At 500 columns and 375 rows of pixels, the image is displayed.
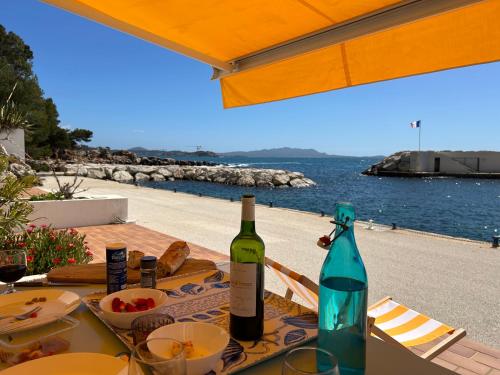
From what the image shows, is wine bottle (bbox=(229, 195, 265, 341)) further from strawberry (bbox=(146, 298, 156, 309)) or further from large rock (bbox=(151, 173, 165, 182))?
large rock (bbox=(151, 173, 165, 182))

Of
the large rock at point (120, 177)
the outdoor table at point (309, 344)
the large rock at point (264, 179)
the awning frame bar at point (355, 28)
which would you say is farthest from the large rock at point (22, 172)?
the large rock at point (264, 179)

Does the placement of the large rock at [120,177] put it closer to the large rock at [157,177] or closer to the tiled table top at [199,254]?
the large rock at [157,177]

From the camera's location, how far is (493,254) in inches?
238

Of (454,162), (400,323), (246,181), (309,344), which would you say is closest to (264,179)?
(246,181)

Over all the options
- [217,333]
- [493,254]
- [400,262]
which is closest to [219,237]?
[400,262]

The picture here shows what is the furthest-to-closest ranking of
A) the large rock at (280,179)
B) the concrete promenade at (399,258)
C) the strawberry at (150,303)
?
1. the large rock at (280,179)
2. the concrete promenade at (399,258)
3. the strawberry at (150,303)

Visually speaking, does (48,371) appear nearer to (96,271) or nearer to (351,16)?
(96,271)

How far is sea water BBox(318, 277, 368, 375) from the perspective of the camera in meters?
0.94

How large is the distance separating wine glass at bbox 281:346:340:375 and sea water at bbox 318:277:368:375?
263 mm

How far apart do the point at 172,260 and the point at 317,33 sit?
1.55m

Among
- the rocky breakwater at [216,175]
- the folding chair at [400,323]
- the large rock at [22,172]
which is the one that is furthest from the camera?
the rocky breakwater at [216,175]

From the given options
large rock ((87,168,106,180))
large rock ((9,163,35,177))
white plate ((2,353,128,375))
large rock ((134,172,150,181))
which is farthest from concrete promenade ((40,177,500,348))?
large rock ((134,172,150,181))

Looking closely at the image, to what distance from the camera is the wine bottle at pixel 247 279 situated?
1020mm

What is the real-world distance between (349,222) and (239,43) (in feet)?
5.90
